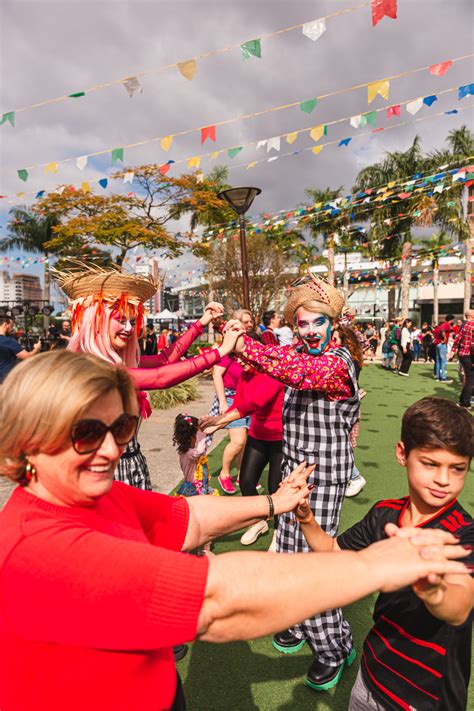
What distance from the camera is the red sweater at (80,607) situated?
2.54 ft

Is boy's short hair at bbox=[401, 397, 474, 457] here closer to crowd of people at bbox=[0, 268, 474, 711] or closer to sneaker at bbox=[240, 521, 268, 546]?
crowd of people at bbox=[0, 268, 474, 711]

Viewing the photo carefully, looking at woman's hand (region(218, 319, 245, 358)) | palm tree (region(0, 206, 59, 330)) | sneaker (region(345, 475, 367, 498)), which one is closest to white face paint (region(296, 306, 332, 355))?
woman's hand (region(218, 319, 245, 358))

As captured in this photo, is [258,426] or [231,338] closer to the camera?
[231,338]

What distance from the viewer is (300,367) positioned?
7.04 feet

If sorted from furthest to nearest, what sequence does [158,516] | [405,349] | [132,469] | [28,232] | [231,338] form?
[28,232] < [405,349] < [132,469] < [231,338] < [158,516]

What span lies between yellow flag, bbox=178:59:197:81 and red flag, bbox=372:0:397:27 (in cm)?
218

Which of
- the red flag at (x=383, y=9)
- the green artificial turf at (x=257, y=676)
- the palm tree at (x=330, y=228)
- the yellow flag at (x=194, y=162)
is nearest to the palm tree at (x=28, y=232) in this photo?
the palm tree at (x=330, y=228)

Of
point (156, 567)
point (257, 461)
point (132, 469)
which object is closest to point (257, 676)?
point (132, 469)

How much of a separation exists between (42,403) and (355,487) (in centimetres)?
463

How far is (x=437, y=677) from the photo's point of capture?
1421 mm

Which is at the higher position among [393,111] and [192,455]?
[393,111]

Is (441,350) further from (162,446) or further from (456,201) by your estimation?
(456,201)

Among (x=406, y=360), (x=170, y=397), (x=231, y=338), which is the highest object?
(x=231, y=338)

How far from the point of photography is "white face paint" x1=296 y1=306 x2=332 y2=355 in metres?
2.40
